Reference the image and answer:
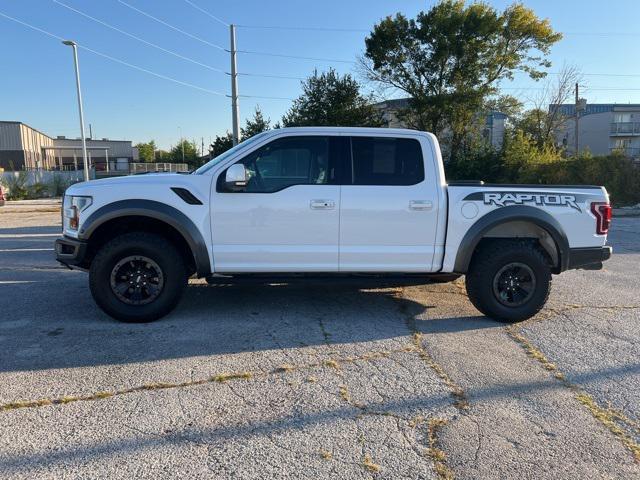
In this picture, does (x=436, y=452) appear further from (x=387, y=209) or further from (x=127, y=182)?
(x=127, y=182)

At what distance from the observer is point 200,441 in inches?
113

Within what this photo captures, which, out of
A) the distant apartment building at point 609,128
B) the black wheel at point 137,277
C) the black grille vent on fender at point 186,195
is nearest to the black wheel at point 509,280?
the black grille vent on fender at point 186,195

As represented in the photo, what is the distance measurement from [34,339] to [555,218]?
5.30 meters

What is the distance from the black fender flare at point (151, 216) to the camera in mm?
4691

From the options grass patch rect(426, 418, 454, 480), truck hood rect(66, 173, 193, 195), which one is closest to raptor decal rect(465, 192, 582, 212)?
grass patch rect(426, 418, 454, 480)

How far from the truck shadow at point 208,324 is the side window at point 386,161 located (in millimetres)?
1508

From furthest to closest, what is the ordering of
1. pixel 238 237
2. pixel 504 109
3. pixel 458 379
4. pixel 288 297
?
pixel 504 109
pixel 288 297
pixel 238 237
pixel 458 379

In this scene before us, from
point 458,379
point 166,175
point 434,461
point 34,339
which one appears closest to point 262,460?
point 434,461

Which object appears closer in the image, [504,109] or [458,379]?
[458,379]

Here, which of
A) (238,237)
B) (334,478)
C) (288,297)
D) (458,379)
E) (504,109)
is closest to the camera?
(334,478)

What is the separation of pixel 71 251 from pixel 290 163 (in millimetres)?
2378

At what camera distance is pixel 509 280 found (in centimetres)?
516

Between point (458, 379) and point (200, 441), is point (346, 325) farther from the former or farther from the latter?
point (200, 441)

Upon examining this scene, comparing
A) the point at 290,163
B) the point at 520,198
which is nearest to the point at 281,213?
the point at 290,163
